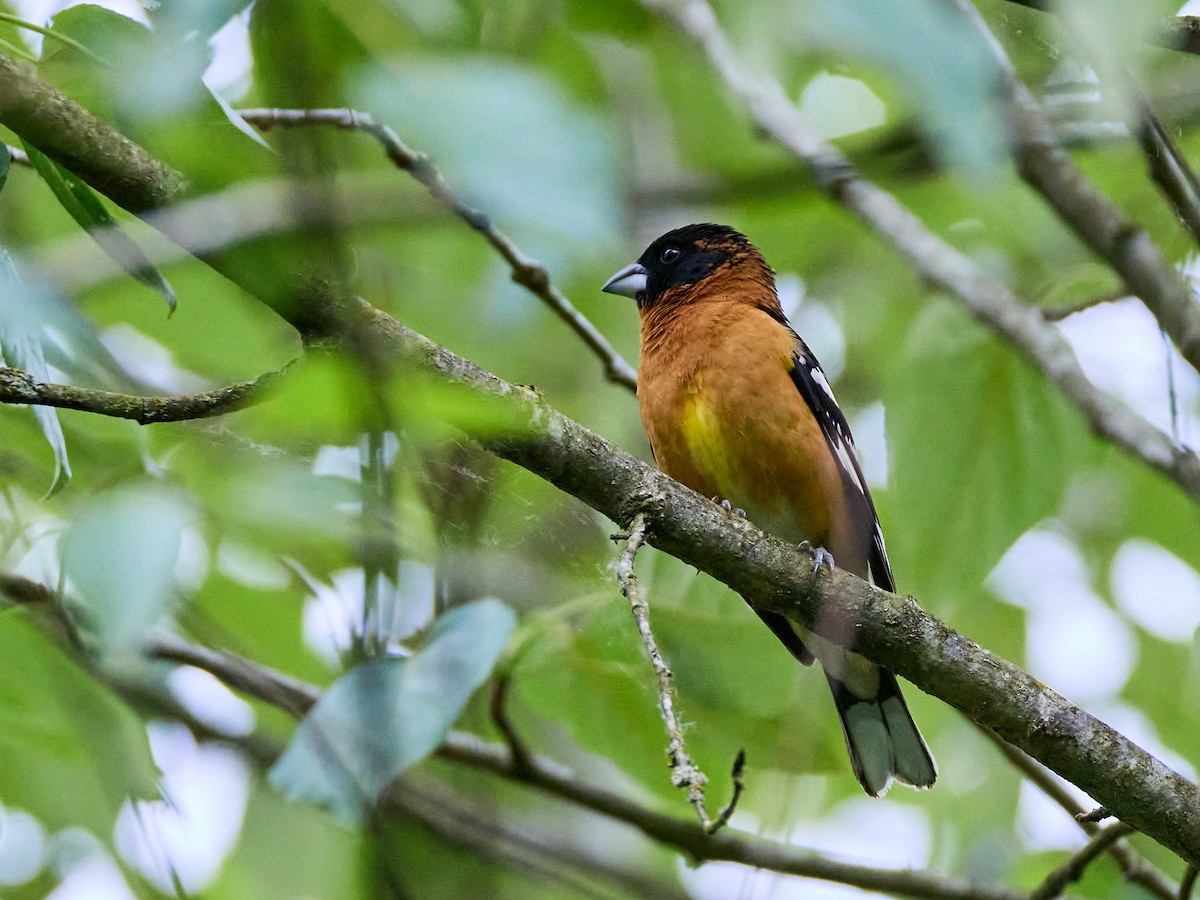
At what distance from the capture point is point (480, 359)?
5.06 metres

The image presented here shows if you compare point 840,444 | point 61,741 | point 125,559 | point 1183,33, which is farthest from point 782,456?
point 125,559

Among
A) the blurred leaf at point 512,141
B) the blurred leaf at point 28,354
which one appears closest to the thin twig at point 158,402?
the blurred leaf at point 28,354

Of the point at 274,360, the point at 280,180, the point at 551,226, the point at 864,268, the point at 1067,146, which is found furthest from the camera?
the point at 864,268

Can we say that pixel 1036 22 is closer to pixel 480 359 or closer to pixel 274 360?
pixel 480 359

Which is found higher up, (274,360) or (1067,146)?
(1067,146)

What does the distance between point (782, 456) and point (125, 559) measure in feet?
11.1

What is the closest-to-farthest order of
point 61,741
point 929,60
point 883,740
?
point 929,60 → point 61,741 → point 883,740

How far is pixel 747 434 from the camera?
16.1 ft

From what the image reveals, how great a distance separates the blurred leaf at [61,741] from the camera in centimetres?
316

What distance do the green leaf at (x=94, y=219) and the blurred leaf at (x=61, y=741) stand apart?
4.02 ft

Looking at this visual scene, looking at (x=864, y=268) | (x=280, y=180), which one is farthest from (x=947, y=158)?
(x=864, y=268)

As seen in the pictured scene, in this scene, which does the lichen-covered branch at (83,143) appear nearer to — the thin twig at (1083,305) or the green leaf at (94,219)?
the green leaf at (94,219)

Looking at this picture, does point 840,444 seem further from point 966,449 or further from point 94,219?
point 94,219

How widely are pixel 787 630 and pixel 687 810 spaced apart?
0.85 m
